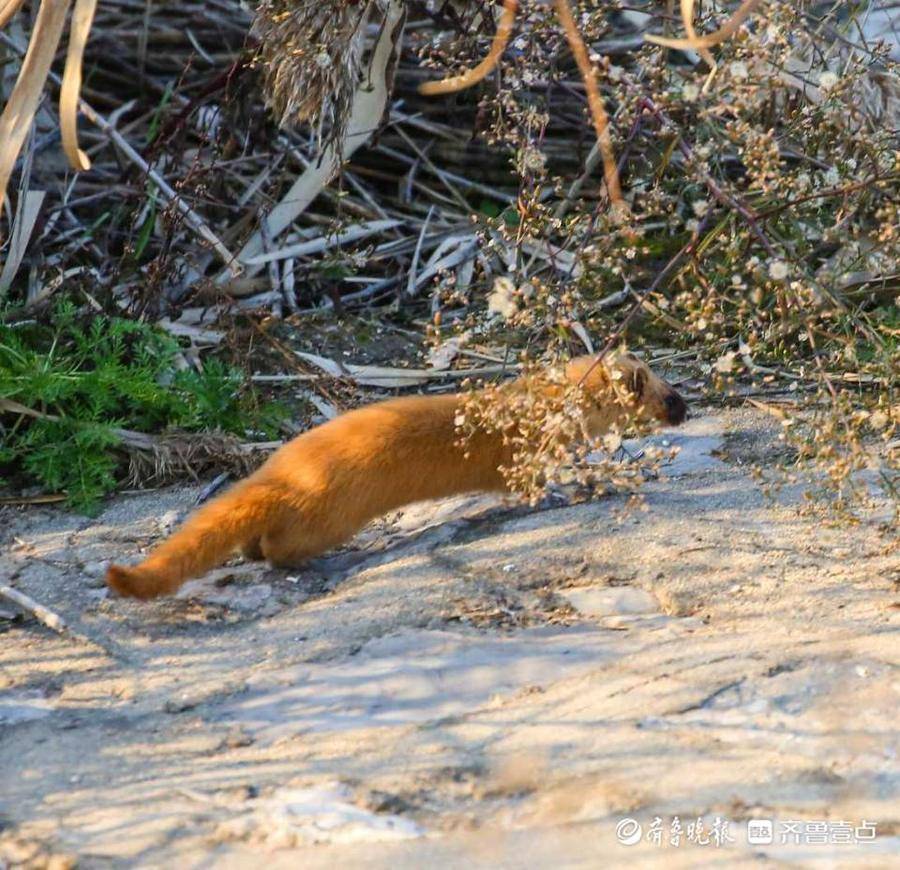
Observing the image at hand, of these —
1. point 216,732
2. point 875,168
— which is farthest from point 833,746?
point 875,168

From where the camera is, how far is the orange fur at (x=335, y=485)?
13.7 feet

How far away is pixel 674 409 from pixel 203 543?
1851mm

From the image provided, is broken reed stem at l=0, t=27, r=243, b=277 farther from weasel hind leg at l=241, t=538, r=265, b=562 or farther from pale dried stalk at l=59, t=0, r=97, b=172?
pale dried stalk at l=59, t=0, r=97, b=172

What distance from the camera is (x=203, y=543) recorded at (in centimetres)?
414

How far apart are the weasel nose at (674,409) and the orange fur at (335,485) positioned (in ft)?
1.06

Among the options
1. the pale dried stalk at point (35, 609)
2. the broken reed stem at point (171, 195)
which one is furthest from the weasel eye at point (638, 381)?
the pale dried stalk at point (35, 609)

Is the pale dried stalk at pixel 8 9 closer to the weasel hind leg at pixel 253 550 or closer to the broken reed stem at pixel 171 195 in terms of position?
the weasel hind leg at pixel 253 550

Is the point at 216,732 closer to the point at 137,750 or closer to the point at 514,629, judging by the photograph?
the point at 137,750

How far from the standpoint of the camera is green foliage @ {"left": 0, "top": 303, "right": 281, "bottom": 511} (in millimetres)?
4996

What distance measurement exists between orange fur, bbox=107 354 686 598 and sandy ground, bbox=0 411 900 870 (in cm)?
12

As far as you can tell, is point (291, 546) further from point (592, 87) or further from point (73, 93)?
point (592, 87)

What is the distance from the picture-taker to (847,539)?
4172mm

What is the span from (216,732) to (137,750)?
0.58ft

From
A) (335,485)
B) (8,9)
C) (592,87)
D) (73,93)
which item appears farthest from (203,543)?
(592,87)
